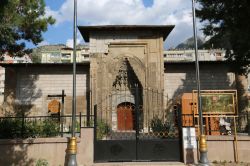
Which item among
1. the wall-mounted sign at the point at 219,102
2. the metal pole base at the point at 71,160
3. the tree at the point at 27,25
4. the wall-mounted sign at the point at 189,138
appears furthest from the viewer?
the tree at the point at 27,25

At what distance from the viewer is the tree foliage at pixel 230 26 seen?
1259 cm

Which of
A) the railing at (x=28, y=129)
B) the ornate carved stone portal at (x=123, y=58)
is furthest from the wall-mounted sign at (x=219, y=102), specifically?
the ornate carved stone portal at (x=123, y=58)

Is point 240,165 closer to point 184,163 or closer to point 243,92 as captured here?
point 184,163

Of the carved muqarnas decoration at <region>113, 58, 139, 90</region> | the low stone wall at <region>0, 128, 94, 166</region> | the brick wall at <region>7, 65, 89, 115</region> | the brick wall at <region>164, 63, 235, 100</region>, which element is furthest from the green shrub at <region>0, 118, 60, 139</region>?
the brick wall at <region>164, 63, 235, 100</region>

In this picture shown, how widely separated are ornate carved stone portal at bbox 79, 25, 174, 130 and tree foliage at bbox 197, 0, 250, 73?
769cm

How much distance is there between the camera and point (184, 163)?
1198 centimetres

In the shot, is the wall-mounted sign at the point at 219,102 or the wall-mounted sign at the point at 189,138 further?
the wall-mounted sign at the point at 219,102

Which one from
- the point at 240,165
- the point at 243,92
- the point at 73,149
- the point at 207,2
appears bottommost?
the point at 240,165

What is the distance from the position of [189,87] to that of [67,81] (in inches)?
390

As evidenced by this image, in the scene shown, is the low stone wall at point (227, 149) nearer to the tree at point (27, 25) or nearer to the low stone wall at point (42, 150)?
the low stone wall at point (42, 150)

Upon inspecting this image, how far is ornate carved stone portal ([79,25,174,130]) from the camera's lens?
970 inches

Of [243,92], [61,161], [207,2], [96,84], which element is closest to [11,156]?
[61,161]

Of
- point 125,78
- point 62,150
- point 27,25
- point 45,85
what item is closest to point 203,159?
point 62,150

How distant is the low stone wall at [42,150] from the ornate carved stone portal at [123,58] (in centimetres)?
1242
